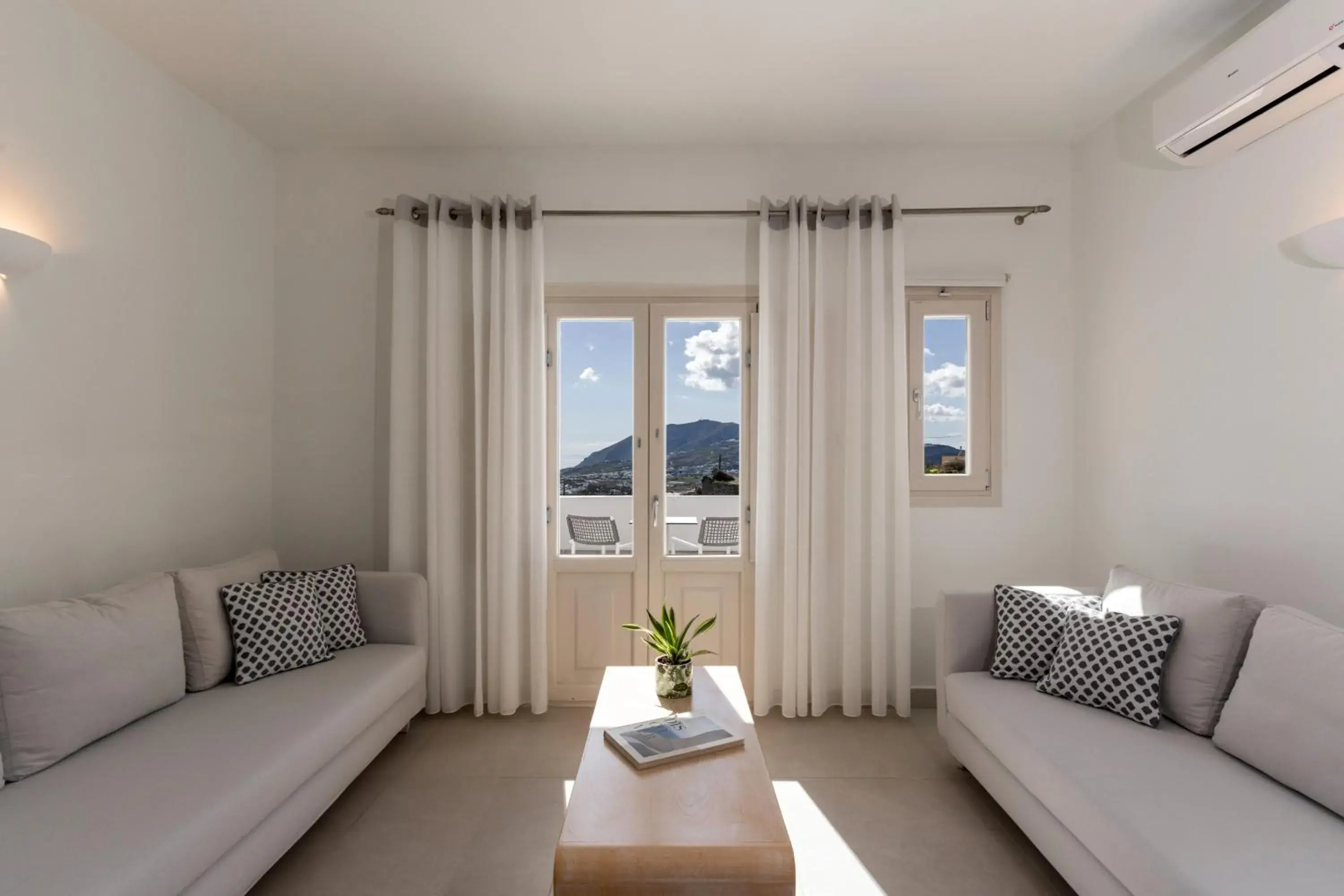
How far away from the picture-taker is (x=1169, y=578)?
2.95 meters

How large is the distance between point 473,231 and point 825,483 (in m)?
2.17

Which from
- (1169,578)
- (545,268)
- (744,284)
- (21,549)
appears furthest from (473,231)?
(1169,578)

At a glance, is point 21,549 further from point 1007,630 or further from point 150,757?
point 1007,630

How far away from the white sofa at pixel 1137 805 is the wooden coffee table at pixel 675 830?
2.67ft

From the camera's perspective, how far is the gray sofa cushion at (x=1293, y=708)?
170 centimetres

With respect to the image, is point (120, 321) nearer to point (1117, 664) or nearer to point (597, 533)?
point (597, 533)

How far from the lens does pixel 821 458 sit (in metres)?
3.49

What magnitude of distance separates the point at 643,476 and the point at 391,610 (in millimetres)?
1365

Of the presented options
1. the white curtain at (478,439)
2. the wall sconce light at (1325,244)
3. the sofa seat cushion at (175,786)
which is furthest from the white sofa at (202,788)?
the wall sconce light at (1325,244)

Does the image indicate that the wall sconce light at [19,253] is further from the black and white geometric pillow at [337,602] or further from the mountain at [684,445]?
the mountain at [684,445]

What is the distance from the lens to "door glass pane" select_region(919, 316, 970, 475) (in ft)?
12.1

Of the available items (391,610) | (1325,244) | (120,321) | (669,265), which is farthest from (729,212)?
(120,321)

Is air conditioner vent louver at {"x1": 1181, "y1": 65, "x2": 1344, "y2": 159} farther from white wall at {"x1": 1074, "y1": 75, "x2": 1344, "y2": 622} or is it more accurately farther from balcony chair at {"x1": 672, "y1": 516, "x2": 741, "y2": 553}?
balcony chair at {"x1": 672, "y1": 516, "x2": 741, "y2": 553}

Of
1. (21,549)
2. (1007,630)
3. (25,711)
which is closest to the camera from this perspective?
(25,711)
